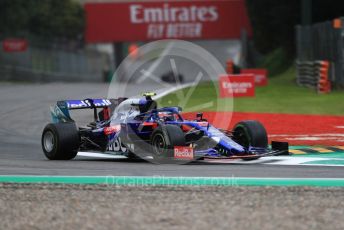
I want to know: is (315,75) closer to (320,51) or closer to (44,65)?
(320,51)

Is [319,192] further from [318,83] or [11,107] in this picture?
[318,83]

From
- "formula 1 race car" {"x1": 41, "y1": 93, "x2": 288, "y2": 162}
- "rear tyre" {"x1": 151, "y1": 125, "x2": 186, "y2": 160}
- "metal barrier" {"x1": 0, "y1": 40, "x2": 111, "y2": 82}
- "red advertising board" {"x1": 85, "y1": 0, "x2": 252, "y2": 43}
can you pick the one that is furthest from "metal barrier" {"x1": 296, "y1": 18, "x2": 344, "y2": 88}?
"metal barrier" {"x1": 0, "y1": 40, "x2": 111, "y2": 82}

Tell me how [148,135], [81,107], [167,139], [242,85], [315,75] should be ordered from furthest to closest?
[315,75] → [242,85] → [81,107] → [148,135] → [167,139]

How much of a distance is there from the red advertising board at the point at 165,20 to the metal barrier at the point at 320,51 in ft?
68.5

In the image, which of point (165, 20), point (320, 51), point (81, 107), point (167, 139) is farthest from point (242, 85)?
point (165, 20)

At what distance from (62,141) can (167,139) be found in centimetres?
222

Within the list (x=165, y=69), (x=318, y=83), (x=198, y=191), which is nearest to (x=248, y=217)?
(x=198, y=191)

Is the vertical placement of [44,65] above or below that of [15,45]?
below

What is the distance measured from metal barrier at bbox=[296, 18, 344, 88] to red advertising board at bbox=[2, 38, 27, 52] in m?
20.9

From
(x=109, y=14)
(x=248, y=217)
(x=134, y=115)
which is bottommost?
(x=248, y=217)

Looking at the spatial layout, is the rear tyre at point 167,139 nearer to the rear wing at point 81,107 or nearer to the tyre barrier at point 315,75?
the rear wing at point 81,107

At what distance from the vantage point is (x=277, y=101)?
29.2m

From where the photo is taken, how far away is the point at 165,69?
80125 mm

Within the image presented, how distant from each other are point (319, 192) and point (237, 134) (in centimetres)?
376
